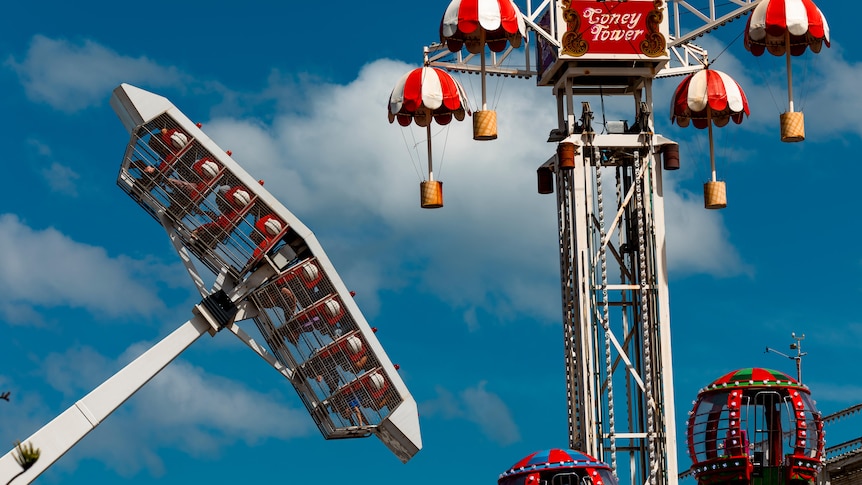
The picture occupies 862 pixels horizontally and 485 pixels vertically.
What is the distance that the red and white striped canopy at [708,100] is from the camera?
169ft

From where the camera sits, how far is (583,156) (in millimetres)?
50281

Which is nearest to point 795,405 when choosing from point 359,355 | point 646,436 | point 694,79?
point 646,436

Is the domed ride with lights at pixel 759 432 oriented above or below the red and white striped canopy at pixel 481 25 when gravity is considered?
below

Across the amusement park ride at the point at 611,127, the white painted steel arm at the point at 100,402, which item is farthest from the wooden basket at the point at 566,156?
the white painted steel arm at the point at 100,402

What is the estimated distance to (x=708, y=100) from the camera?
169ft

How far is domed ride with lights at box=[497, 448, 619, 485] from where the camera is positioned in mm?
39938

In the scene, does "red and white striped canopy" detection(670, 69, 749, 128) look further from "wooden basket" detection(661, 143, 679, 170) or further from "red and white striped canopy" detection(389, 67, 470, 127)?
"red and white striped canopy" detection(389, 67, 470, 127)

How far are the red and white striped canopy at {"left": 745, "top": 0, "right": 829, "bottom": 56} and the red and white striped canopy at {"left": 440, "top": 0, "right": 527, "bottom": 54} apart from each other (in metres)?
6.44

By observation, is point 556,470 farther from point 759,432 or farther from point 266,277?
point 266,277

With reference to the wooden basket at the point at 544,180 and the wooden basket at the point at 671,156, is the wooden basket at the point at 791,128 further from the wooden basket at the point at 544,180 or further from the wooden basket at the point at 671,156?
the wooden basket at the point at 544,180

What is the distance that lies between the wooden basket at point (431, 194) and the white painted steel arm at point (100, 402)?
16337mm

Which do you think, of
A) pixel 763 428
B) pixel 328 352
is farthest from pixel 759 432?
pixel 328 352

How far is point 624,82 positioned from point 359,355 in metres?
15.4

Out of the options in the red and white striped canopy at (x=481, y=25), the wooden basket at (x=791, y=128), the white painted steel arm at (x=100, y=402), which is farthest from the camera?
the white painted steel arm at (x=100, y=402)
